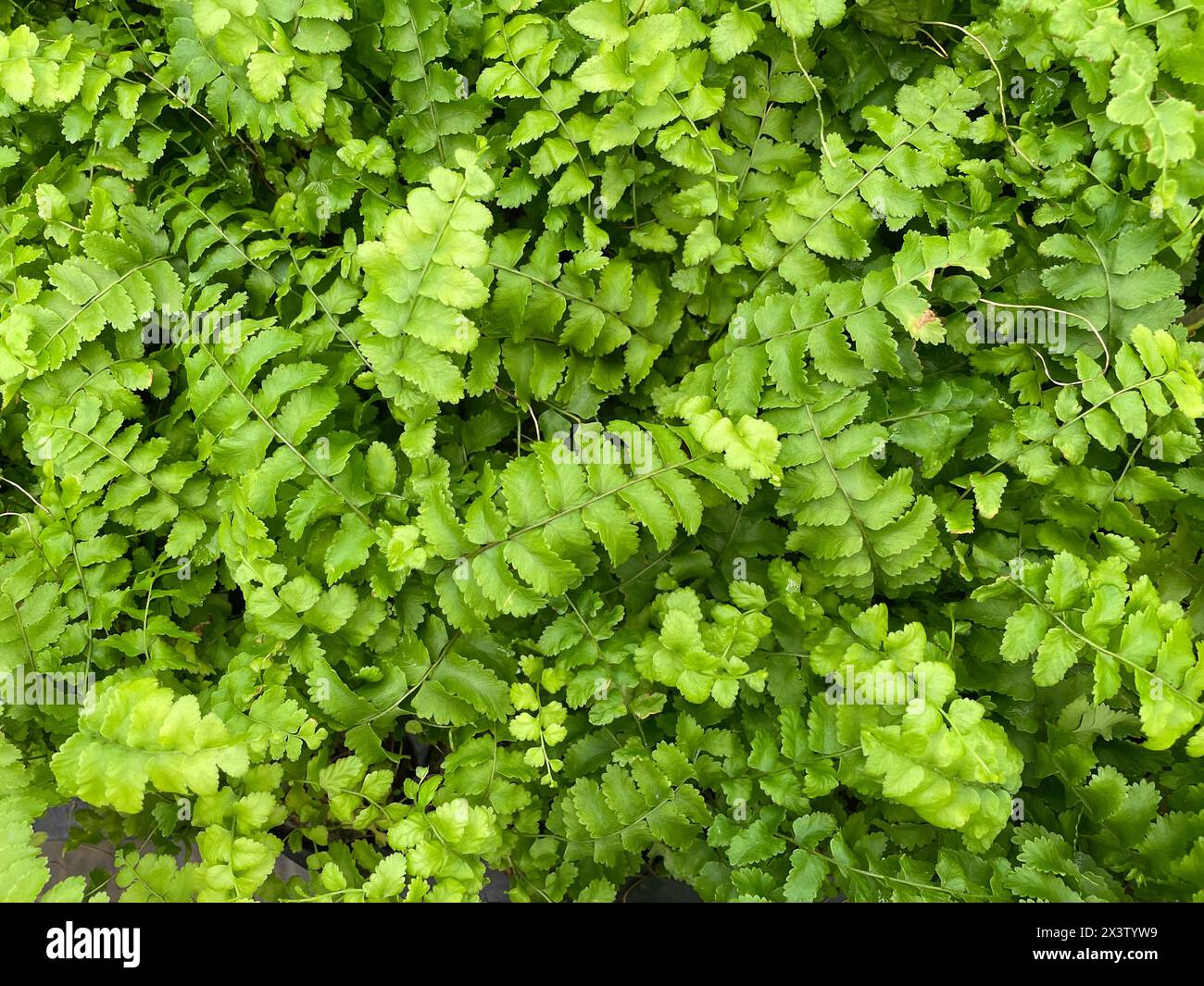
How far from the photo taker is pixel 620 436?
2.16 m

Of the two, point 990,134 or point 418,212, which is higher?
point 990,134

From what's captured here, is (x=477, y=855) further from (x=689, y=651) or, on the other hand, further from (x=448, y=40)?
(x=448, y=40)

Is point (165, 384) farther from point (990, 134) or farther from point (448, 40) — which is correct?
point (990, 134)

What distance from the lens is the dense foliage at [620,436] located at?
202 cm

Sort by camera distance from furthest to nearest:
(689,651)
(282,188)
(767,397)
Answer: (282,188) < (767,397) < (689,651)

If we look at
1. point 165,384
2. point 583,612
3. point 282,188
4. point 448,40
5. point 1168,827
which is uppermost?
point 448,40

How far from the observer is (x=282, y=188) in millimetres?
2701

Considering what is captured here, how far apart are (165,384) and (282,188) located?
758mm

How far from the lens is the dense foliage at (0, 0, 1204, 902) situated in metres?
2.02

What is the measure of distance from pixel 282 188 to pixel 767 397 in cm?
176
